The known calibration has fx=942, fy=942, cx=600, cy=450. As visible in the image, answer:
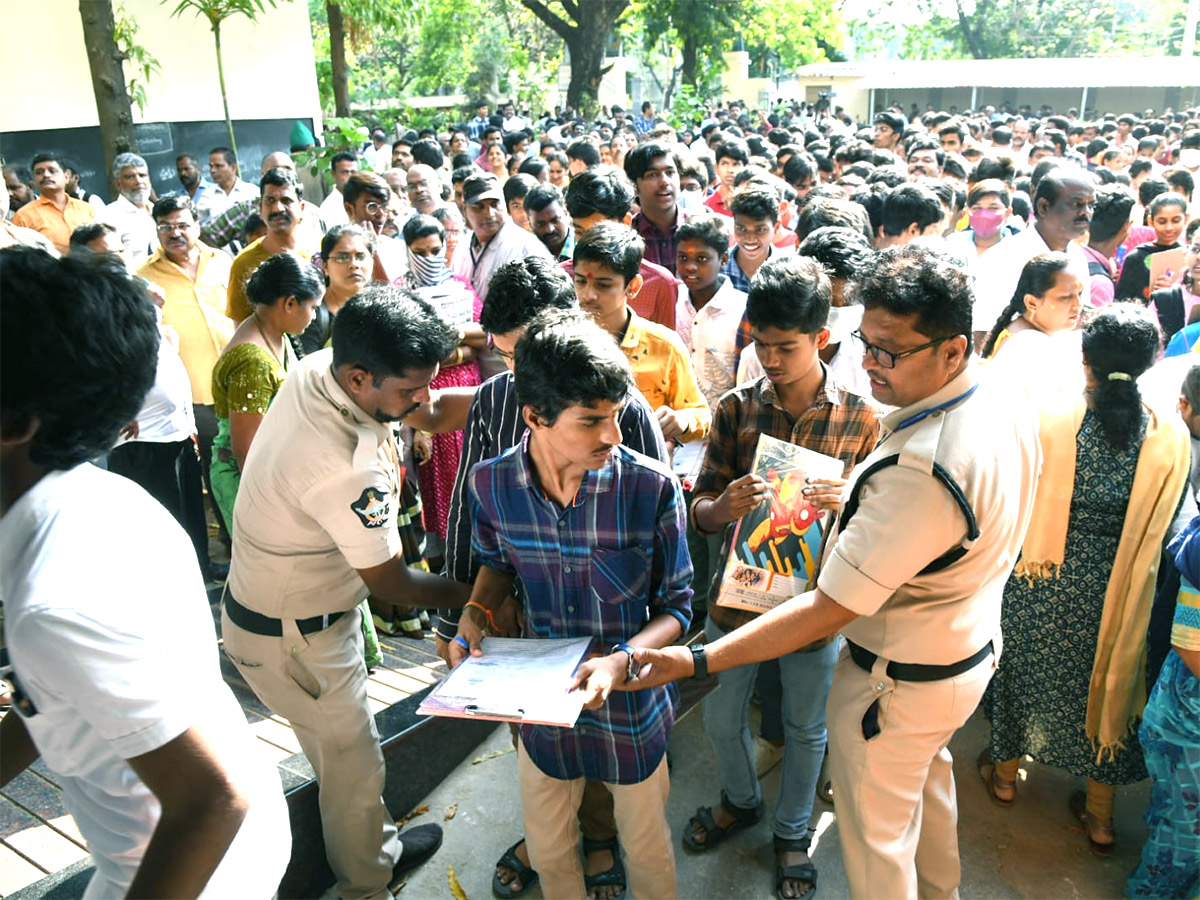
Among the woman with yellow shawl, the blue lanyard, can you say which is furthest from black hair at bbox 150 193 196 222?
the woman with yellow shawl

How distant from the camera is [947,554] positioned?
2.16m

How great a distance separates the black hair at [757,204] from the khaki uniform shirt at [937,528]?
2.55m

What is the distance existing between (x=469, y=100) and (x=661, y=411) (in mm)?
32804

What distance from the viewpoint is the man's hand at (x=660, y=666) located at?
2.20 m

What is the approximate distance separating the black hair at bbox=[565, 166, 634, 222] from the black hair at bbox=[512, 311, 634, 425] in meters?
2.62

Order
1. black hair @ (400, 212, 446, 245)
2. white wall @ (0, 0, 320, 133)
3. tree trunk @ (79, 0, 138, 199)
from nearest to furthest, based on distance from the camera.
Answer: black hair @ (400, 212, 446, 245) → tree trunk @ (79, 0, 138, 199) → white wall @ (0, 0, 320, 133)

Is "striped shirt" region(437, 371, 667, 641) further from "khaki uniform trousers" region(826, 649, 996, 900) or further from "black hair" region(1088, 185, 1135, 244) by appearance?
"black hair" region(1088, 185, 1135, 244)

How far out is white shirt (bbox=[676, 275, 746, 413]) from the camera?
394cm

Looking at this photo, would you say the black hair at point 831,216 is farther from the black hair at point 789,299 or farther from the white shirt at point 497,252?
the black hair at point 789,299

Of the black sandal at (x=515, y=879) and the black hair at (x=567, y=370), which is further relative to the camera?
the black sandal at (x=515, y=879)

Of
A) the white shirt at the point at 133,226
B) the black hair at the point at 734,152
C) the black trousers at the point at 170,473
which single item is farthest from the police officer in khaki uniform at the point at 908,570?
the white shirt at the point at 133,226

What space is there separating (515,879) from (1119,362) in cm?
244

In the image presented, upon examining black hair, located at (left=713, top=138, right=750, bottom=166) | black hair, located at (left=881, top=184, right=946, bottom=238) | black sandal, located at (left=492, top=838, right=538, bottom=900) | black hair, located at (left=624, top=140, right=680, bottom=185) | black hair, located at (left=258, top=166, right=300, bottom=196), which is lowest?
black sandal, located at (left=492, top=838, right=538, bottom=900)

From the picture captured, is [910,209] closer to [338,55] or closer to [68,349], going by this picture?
[68,349]
